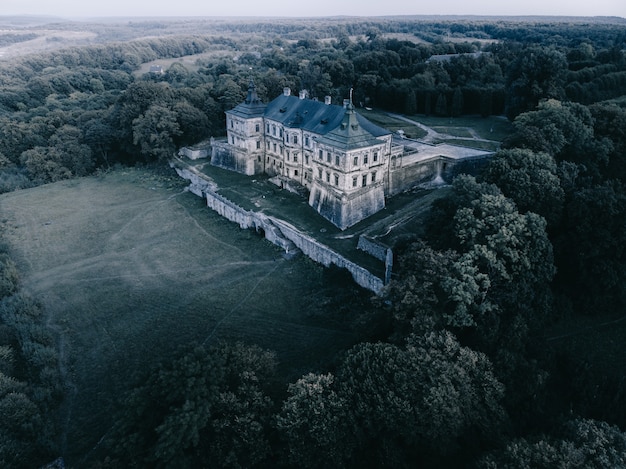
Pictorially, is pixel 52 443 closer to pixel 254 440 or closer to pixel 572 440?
pixel 254 440

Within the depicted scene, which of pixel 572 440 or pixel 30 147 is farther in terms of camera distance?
pixel 30 147

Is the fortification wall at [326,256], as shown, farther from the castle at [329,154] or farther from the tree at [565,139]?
the tree at [565,139]

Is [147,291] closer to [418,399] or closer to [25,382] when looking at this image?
[25,382]

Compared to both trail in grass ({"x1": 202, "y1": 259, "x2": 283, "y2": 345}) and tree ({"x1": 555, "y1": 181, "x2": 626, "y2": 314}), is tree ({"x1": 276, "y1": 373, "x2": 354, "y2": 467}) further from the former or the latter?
tree ({"x1": 555, "y1": 181, "x2": 626, "y2": 314})

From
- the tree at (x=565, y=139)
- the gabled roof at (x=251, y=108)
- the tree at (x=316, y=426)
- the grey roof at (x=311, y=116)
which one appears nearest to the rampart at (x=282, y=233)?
the gabled roof at (x=251, y=108)

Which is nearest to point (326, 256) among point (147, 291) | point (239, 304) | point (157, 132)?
point (239, 304)

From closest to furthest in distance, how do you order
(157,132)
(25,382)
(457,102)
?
(25,382) → (157,132) → (457,102)

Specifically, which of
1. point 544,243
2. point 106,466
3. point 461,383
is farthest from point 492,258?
point 106,466

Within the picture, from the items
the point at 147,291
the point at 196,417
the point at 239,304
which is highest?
the point at 196,417
